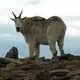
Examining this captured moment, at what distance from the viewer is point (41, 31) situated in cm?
3238

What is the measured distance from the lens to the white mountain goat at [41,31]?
31.6 metres

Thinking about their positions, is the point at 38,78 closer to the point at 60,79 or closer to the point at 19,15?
the point at 60,79

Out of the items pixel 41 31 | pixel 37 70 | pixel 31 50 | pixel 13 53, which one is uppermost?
pixel 37 70

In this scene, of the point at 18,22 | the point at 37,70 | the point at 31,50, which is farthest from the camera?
the point at 31,50

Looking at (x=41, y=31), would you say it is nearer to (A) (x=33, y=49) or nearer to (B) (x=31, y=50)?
(A) (x=33, y=49)

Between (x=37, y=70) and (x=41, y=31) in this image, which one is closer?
(x=37, y=70)

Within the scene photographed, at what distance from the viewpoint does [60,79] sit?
76.5 ft

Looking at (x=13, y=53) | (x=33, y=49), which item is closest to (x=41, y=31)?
(x=33, y=49)

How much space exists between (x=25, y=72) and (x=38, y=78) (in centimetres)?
243

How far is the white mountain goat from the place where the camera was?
31625 mm

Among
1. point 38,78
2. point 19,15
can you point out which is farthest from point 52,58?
point 38,78

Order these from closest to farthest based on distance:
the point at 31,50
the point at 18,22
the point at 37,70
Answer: the point at 37,70, the point at 18,22, the point at 31,50

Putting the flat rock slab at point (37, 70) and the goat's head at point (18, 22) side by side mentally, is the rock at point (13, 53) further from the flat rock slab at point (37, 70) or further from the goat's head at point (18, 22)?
the flat rock slab at point (37, 70)

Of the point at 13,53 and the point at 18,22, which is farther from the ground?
the point at 18,22
